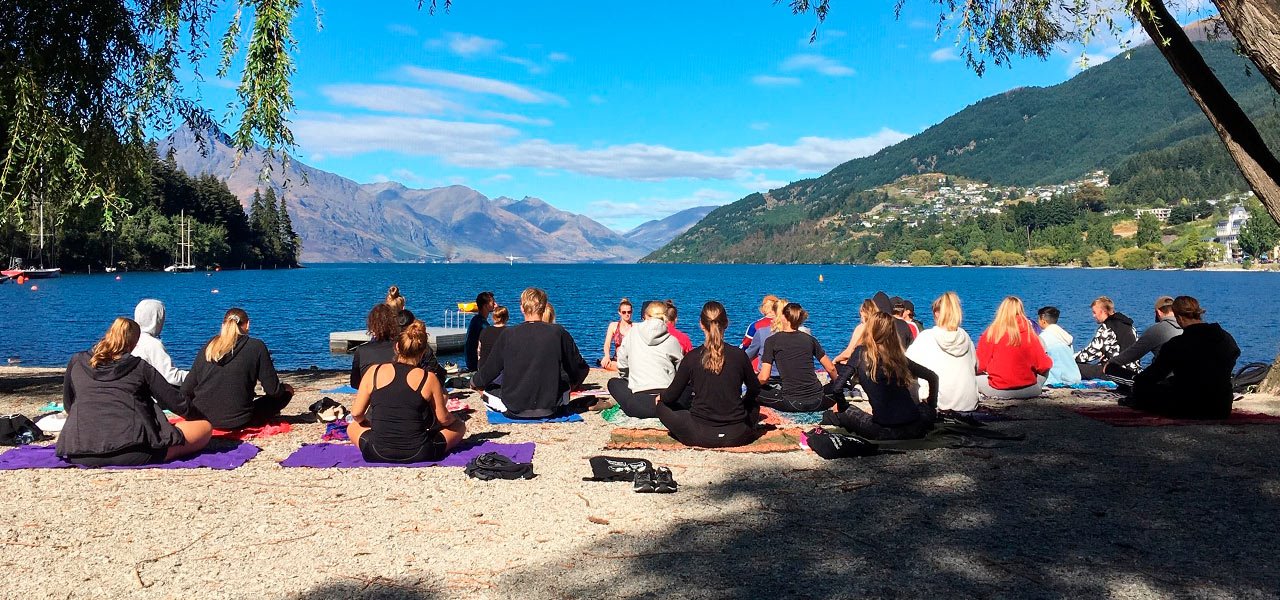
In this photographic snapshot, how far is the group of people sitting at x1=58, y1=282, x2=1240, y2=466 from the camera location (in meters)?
6.75

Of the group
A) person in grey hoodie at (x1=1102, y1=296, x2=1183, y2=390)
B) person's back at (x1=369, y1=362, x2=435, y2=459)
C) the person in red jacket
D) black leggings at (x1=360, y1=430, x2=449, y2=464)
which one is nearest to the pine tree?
the person in red jacket

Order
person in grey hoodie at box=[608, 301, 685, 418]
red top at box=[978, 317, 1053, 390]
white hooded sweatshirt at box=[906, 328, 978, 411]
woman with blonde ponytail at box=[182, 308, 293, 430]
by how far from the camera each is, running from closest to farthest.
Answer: woman with blonde ponytail at box=[182, 308, 293, 430], white hooded sweatshirt at box=[906, 328, 978, 411], person in grey hoodie at box=[608, 301, 685, 418], red top at box=[978, 317, 1053, 390]

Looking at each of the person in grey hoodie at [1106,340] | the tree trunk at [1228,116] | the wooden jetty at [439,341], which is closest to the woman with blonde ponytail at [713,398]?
the tree trunk at [1228,116]

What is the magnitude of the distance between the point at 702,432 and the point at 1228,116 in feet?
23.5

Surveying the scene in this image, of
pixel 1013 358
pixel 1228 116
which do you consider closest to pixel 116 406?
pixel 1013 358

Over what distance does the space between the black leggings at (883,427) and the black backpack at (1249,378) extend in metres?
6.57

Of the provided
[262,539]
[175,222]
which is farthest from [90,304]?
[175,222]

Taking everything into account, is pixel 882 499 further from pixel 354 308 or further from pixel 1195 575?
pixel 354 308

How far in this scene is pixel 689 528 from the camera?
18.0ft

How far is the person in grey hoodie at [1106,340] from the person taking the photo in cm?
1289

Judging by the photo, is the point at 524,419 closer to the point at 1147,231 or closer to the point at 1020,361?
the point at 1020,361

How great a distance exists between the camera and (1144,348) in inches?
419

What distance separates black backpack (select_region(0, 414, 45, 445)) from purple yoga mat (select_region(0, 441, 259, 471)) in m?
0.26

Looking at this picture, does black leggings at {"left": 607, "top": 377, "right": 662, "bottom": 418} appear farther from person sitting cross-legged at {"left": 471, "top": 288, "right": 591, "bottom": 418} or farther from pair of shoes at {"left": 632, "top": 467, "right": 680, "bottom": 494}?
pair of shoes at {"left": 632, "top": 467, "right": 680, "bottom": 494}
